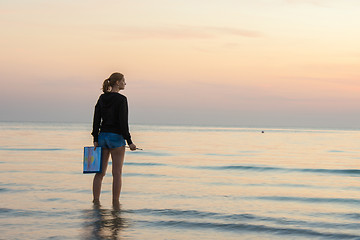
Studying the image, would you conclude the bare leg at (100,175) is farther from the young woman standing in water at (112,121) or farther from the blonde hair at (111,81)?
the blonde hair at (111,81)

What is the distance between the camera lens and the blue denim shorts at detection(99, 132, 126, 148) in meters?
7.69

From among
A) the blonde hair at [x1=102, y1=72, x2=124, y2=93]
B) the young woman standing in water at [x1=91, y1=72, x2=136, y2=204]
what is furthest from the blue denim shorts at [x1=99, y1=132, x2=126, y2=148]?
the blonde hair at [x1=102, y1=72, x2=124, y2=93]

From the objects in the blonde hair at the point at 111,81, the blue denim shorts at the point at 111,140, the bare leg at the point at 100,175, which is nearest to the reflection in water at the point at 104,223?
the bare leg at the point at 100,175

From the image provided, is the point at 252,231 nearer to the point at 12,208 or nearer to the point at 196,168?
Answer: the point at 12,208

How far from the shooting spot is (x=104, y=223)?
21.7ft

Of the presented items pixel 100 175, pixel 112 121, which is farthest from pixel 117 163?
pixel 112 121

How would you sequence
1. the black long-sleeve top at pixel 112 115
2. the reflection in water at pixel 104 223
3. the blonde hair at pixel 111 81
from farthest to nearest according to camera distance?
the blonde hair at pixel 111 81, the black long-sleeve top at pixel 112 115, the reflection in water at pixel 104 223

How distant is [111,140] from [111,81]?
914 mm

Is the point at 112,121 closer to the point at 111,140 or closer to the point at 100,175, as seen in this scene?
the point at 111,140

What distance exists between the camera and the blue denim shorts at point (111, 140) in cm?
769

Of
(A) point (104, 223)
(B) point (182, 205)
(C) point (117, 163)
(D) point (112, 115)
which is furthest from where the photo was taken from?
(B) point (182, 205)

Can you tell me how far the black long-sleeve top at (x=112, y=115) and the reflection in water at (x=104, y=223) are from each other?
1.09 m

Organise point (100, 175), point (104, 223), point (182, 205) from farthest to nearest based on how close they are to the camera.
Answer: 1. point (182, 205)
2. point (100, 175)
3. point (104, 223)

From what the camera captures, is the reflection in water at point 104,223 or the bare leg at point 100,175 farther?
the bare leg at point 100,175
